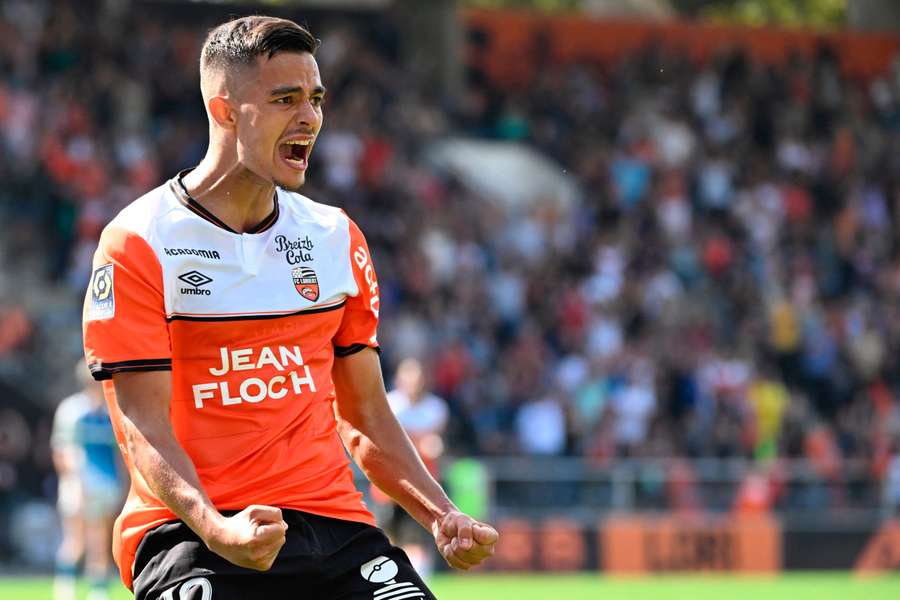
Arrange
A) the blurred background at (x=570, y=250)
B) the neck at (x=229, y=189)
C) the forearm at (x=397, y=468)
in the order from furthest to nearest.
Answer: the blurred background at (x=570, y=250) < the forearm at (x=397, y=468) < the neck at (x=229, y=189)

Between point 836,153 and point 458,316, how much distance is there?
860cm

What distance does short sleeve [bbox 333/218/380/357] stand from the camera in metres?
5.02

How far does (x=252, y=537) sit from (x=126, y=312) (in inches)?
32.0

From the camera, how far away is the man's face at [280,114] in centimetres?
463

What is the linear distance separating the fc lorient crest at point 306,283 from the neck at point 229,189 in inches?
7.7

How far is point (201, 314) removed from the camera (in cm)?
465

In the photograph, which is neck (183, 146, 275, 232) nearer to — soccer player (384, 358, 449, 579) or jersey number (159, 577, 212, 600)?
jersey number (159, 577, 212, 600)

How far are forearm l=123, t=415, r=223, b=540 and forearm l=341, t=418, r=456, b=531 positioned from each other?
2.37 ft

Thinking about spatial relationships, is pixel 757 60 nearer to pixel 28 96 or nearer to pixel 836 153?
pixel 836 153

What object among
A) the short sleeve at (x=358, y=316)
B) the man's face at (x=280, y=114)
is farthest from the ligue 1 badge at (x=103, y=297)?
the short sleeve at (x=358, y=316)

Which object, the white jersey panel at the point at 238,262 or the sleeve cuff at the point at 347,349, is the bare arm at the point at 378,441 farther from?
the white jersey panel at the point at 238,262

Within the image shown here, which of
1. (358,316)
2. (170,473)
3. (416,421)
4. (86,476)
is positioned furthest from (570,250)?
(170,473)

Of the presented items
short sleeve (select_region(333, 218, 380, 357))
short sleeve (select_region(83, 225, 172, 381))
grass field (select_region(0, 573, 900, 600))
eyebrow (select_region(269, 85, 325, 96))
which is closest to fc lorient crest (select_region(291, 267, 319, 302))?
short sleeve (select_region(333, 218, 380, 357))

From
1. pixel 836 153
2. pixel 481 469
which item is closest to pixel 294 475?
pixel 481 469
